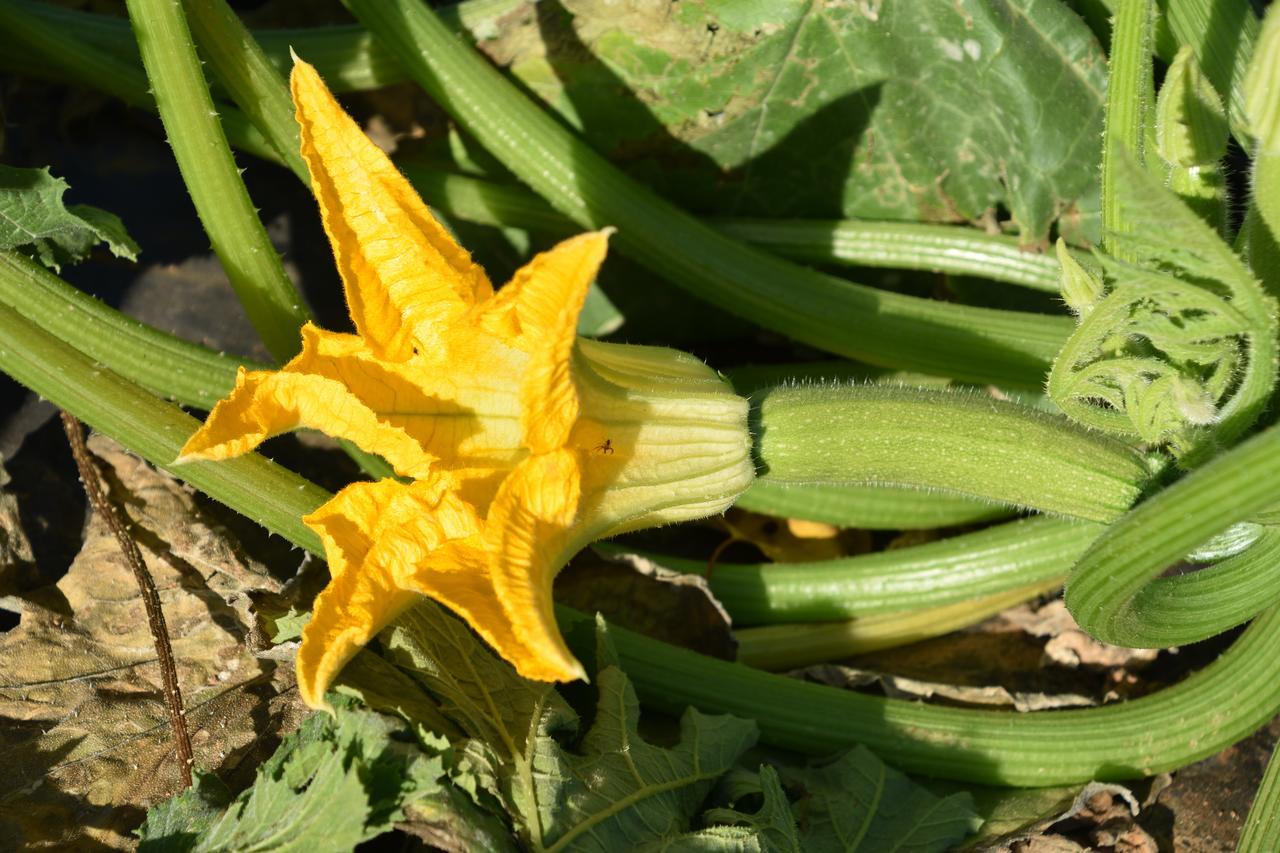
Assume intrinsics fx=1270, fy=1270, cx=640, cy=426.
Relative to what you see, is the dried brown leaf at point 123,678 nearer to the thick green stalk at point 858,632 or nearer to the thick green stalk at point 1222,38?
the thick green stalk at point 858,632

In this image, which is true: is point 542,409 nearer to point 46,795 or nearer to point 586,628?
point 586,628

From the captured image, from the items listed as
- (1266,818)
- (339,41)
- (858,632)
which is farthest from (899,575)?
(339,41)

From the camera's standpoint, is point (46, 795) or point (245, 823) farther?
point (46, 795)

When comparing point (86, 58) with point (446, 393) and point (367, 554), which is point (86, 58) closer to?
point (446, 393)

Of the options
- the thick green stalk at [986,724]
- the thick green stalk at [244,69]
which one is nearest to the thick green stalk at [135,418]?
the thick green stalk at [244,69]

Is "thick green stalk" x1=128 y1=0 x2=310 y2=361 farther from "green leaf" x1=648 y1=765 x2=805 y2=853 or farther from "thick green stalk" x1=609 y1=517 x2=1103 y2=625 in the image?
"green leaf" x1=648 y1=765 x2=805 y2=853

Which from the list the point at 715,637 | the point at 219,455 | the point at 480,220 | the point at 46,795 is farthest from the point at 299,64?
the point at 715,637
